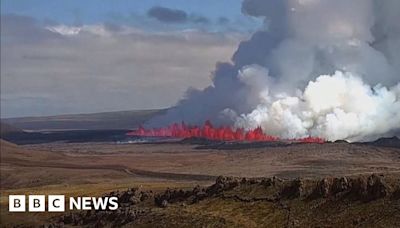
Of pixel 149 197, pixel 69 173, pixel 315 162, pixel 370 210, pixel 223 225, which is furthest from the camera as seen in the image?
pixel 315 162

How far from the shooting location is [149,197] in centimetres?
8731

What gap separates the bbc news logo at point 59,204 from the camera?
298ft

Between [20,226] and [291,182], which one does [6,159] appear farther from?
[291,182]

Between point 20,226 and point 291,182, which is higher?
point 291,182

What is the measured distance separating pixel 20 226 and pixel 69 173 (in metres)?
86.9

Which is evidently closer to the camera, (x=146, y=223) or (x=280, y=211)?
(x=280, y=211)

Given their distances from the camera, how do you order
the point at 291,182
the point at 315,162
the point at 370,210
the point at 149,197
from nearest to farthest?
1. the point at 370,210
2. the point at 291,182
3. the point at 149,197
4. the point at 315,162

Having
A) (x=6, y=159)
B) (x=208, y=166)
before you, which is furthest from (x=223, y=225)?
(x=6, y=159)

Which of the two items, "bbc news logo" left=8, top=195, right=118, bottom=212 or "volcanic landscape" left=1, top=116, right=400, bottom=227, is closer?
"volcanic landscape" left=1, top=116, right=400, bottom=227

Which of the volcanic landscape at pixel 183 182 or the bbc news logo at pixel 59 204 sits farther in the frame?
the bbc news logo at pixel 59 204

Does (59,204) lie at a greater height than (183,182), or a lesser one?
lesser

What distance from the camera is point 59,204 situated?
10100cm

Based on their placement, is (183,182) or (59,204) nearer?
(59,204)

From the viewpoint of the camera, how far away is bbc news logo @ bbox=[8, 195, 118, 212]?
90750 mm
